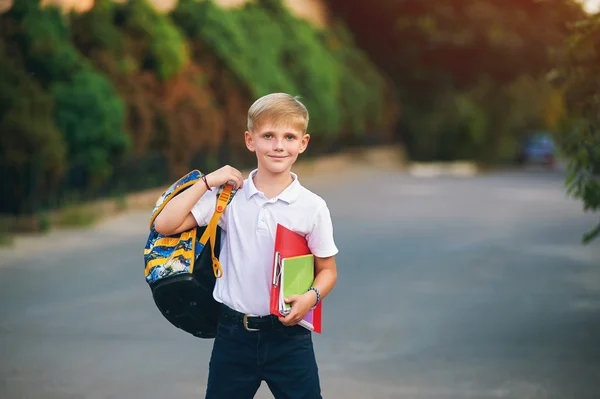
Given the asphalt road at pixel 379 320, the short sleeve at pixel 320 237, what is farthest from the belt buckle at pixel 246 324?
the asphalt road at pixel 379 320

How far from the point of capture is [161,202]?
13.5 ft

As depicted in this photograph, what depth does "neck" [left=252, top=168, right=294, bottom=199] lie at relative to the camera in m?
4.12

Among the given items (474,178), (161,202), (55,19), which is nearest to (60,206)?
(55,19)

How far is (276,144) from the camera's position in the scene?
4023 mm

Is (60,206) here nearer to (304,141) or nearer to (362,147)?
(304,141)

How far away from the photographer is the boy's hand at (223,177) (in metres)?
4.07

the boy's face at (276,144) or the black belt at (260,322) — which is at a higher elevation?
the boy's face at (276,144)

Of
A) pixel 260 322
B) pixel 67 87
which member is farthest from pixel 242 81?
pixel 260 322

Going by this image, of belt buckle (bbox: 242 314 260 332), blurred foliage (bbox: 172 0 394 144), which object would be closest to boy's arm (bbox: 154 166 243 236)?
belt buckle (bbox: 242 314 260 332)

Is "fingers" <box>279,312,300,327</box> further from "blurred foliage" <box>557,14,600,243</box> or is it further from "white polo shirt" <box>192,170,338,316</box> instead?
"blurred foliage" <box>557,14,600,243</box>

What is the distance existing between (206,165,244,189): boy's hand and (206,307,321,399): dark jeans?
1.47 feet

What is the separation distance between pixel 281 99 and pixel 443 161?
4521 centimetres

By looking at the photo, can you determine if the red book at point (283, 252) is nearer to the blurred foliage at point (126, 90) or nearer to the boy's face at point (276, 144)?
the boy's face at point (276, 144)

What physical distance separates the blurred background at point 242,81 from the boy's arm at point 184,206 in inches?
155
